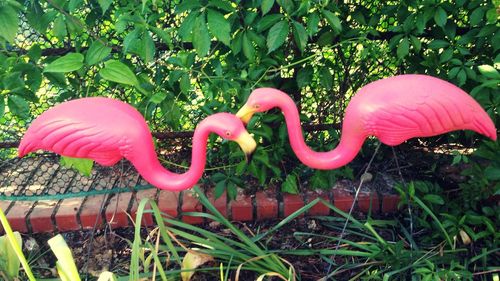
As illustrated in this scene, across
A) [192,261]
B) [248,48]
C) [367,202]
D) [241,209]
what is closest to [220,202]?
[241,209]

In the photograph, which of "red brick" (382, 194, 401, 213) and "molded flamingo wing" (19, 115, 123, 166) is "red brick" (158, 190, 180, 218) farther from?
"red brick" (382, 194, 401, 213)

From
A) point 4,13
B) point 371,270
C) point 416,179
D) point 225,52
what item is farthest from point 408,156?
point 4,13

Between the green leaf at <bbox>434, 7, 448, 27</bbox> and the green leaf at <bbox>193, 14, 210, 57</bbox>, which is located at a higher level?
the green leaf at <bbox>193, 14, 210, 57</bbox>

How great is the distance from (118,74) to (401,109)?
987mm

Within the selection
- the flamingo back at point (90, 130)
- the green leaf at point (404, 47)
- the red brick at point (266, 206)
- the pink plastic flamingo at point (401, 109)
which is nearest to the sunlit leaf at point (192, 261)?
the red brick at point (266, 206)

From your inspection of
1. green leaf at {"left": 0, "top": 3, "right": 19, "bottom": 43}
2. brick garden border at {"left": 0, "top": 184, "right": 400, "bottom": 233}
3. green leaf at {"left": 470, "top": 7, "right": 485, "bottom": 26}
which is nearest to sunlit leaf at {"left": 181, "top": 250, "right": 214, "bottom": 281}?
brick garden border at {"left": 0, "top": 184, "right": 400, "bottom": 233}

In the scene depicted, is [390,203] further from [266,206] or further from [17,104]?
[17,104]

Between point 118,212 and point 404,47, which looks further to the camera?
point 118,212

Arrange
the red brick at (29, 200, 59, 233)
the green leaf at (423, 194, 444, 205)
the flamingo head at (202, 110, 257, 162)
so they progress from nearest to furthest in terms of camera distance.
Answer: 1. the flamingo head at (202, 110, 257, 162)
2. the green leaf at (423, 194, 444, 205)
3. the red brick at (29, 200, 59, 233)

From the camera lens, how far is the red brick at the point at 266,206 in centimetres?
229

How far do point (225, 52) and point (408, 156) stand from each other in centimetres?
122

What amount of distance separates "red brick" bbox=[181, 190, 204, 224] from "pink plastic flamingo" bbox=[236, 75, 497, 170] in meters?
0.96

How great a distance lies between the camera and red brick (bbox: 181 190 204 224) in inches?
88.8

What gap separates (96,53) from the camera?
1.73 m
